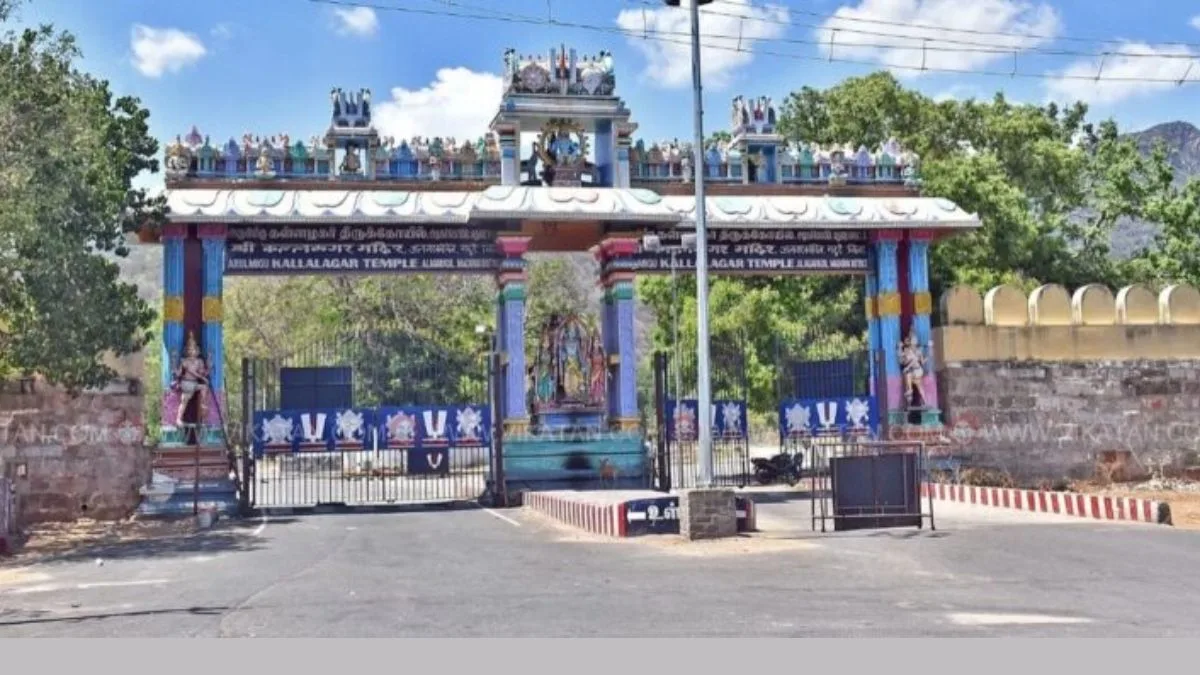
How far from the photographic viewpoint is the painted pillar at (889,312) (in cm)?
2347

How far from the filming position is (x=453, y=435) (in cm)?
2172

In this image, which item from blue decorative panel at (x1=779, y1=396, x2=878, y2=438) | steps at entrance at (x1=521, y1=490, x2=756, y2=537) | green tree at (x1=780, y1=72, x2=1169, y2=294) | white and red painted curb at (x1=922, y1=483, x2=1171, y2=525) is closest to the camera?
steps at entrance at (x1=521, y1=490, x2=756, y2=537)

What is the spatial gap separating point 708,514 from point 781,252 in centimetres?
994

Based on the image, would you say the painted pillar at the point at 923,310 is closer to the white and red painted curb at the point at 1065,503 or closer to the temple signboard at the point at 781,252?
the temple signboard at the point at 781,252

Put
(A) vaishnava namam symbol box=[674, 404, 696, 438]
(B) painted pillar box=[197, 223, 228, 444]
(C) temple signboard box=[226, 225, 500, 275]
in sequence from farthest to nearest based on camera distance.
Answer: (A) vaishnava namam symbol box=[674, 404, 696, 438] < (C) temple signboard box=[226, 225, 500, 275] < (B) painted pillar box=[197, 223, 228, 444]

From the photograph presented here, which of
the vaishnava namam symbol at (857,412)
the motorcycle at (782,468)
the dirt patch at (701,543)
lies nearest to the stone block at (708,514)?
the dirt patch at (701,543)

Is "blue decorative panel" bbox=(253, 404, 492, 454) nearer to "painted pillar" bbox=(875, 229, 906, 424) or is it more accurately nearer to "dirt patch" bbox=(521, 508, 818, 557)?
"dirt patch" bbox=(521, 508, 818, 557)

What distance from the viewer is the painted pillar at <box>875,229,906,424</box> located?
77.0 ft

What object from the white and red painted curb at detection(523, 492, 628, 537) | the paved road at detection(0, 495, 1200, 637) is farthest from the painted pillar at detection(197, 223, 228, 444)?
the white and red painted curb at detection(523, 492, 628, 537)

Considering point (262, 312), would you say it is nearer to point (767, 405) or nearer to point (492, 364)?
point (767, 405)

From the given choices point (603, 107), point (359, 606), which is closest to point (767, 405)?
point (603, 107)

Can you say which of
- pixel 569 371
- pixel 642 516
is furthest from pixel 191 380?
pixel 642 516

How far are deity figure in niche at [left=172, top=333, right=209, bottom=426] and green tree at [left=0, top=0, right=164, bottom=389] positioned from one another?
1403mm

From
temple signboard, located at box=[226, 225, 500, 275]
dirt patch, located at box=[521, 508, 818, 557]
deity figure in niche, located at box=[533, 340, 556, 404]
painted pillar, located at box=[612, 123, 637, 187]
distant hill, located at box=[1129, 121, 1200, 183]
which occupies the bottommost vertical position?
dirt patch, located at box=[521, 508, 818, 557]
